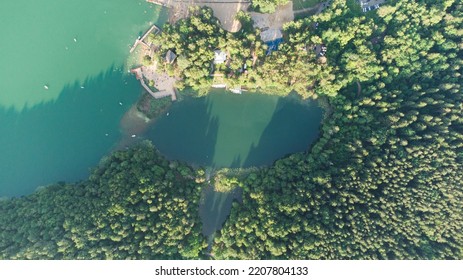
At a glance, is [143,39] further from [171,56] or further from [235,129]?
[235,129]

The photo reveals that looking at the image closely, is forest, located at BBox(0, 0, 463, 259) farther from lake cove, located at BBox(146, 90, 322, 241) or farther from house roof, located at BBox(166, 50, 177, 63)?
lake cove, located at BBox(146, 90, 322, 241)

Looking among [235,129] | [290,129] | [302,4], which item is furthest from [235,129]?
[302,4]

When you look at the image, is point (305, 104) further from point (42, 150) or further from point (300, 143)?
point (42, 150)

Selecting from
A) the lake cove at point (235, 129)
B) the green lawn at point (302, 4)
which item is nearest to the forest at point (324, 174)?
the lake cove at point (235, 129)

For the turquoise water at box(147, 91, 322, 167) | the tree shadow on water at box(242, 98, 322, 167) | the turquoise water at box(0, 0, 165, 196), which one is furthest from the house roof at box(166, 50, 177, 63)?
the tree shadow on water at box(242, 98, 322, 167)

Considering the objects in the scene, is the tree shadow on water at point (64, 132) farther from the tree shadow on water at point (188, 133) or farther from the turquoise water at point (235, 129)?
the turquoise water at point (235, 129)

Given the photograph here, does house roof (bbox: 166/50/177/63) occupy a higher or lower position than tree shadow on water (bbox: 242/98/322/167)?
higher

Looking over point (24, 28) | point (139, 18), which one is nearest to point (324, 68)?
point (139, 18)
